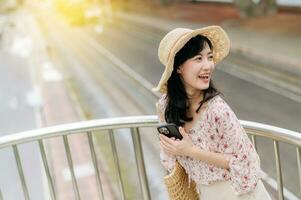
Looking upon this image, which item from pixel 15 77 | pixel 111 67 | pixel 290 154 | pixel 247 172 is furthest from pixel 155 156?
pixel 15 77

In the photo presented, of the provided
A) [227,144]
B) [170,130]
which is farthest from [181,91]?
[227,144]

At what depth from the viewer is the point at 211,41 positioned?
2277 millimetres

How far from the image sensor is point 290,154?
338 inches

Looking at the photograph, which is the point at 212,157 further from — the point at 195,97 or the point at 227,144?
Answer: the point at 195,97

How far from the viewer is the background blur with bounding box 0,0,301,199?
33.0 ft

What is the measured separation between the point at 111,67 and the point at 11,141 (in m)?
18.1

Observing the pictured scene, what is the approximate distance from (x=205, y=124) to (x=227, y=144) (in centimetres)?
13

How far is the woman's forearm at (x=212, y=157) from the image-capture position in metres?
2.13

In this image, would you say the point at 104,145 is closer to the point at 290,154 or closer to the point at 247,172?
the point at 290,154

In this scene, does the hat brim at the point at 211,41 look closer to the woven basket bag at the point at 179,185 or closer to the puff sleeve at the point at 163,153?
the puff sleeve at the point at 163,153

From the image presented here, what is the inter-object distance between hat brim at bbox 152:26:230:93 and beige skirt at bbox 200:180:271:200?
1.68ft

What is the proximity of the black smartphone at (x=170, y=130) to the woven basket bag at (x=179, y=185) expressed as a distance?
24cm

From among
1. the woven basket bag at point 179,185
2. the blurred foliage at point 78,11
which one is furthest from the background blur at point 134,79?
the blurred foliage at point 78,11

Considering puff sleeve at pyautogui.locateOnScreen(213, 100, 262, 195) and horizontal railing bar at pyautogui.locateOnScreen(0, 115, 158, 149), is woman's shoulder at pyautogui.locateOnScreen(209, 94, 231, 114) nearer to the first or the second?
puff sleeve at pyautogui.locateOnScreen(213, 100, 262, 195)
